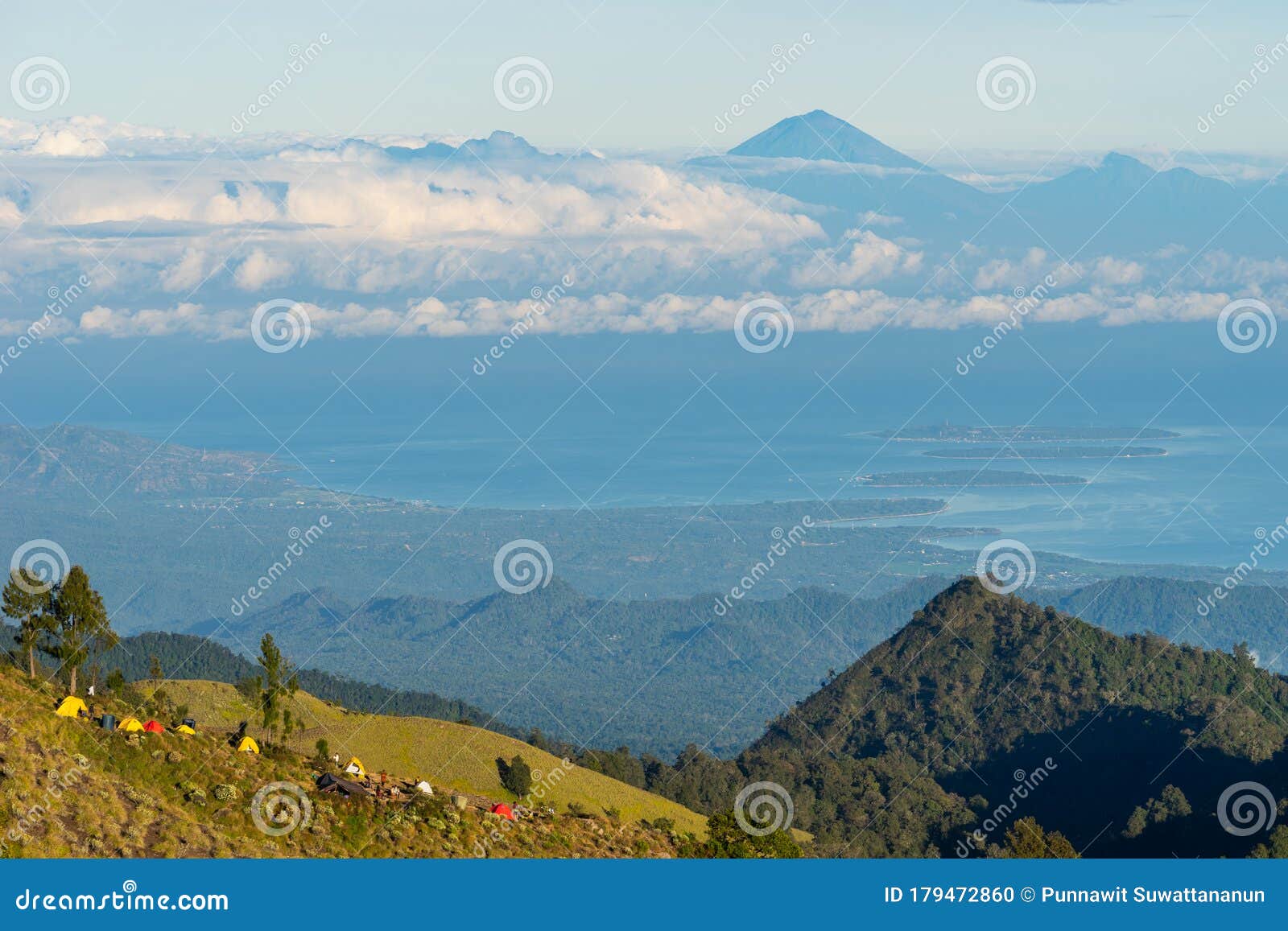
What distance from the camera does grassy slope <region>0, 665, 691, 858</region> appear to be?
4294 cm

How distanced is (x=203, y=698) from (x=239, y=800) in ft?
111

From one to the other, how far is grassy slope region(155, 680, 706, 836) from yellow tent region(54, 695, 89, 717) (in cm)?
1776

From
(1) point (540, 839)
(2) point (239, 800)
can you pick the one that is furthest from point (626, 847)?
(2) point (239, 800)

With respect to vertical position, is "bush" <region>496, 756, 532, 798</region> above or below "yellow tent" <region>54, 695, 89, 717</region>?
above

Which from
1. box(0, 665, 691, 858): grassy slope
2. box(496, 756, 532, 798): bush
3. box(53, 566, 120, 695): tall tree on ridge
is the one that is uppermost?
box(53, 566, 120, 695): tall tree on ridge

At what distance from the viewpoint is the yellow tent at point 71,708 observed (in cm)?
5266

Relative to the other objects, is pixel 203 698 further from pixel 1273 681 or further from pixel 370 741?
pixel 1273 681

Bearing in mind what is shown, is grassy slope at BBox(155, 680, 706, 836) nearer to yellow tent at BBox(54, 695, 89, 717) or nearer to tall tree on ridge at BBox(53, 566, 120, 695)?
tall tree on ridge at BBox(53, 566, 120, 695)

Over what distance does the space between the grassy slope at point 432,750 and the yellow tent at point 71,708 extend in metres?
17.8

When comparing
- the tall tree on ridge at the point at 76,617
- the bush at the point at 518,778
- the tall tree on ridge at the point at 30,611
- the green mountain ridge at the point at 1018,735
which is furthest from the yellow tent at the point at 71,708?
the green mountain ridge at the point at 1018,735

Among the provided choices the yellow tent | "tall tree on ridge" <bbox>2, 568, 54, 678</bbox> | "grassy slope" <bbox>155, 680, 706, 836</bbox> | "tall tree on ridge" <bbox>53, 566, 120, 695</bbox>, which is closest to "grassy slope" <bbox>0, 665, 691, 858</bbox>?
the yellow tent

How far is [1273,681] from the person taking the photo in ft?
351

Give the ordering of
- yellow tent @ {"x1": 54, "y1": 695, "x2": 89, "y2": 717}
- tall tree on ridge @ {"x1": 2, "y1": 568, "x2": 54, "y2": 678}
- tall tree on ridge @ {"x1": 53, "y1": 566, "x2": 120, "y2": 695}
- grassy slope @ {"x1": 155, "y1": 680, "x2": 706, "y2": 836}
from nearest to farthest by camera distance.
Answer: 1. yellow tent @ {"x1": 54, "y1": 695, "x2": 89, "y2": 717}
2. tall tree on ridge @ {"x1": 2, "y1": 568, "x2": 54, "y2": 678}
3. tall tree on ridge @ {"x1": 53, "y1": 566, "x2": 120, "y2": 695}
4. grassy slope @ {"x1": 155, "y1": 680, "x2": 706, "y2": 836}

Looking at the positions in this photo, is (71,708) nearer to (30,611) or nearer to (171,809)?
(30,611)
